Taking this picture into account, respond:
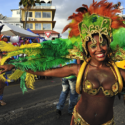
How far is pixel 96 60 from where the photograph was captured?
179 centimetres

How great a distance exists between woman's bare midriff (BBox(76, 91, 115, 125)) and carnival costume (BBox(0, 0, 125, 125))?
11cm

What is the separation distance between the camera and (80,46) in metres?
1.94

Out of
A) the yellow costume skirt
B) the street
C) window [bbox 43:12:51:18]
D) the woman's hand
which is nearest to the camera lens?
the woman's hand

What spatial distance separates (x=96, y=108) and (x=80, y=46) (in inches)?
33.1

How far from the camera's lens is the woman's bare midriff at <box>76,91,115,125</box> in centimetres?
175

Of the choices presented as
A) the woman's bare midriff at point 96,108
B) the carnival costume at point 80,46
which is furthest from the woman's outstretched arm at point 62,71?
the woman's bare midriff at point 96,108

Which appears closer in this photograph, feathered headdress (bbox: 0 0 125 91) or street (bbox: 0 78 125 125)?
feathered headdress (bbox: 0 0 125 91)

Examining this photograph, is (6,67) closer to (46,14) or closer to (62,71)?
(62,71)

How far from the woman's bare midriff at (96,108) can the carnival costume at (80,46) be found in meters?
0.11

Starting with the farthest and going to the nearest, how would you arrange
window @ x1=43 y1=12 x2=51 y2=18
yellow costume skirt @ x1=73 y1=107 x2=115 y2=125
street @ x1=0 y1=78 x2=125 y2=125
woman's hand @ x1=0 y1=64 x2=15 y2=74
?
1. window @ x1=43 y1=12 x2=51 y2=18
2. street @ x1=0 y1=78 x2=125 y2=125
3. yellow costume skirt @ x1=73 y1=107 x2=115 y2=125
4. woman's hand @ x1=0 y1=64 x2=15 y2=74

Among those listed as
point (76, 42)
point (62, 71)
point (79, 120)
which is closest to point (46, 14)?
point (76, 42)

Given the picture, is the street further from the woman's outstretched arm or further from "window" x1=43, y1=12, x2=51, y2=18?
"window" x1=43, y1=12, x2=51, y2=18

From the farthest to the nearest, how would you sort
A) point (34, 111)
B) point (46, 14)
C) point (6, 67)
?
point (46, 14) → point (34, 111) → point (6, 67)

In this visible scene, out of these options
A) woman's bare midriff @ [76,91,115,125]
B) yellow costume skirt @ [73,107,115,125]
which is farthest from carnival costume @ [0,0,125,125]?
yellow costume skirt @ [73,107,115,125]
